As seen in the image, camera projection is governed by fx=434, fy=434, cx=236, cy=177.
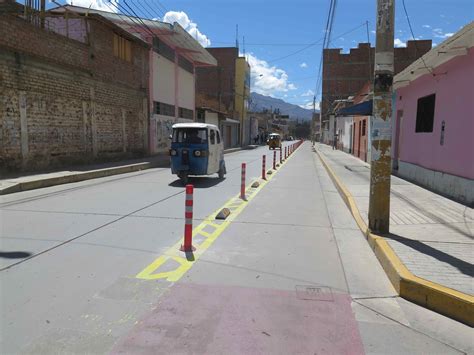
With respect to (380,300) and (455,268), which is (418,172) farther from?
(380,300)

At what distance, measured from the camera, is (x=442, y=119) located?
1179 centimetres

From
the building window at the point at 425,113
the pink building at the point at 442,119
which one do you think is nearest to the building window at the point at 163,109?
the pink building at the point at 442,119

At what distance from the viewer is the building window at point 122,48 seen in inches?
926

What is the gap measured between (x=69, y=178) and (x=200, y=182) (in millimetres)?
4552

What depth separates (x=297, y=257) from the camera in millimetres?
6277

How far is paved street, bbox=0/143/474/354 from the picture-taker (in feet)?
12.2

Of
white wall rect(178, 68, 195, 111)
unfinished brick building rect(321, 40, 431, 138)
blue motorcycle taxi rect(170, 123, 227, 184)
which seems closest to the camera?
blue motorcycle taxi rect(170, 123, 227, 184)

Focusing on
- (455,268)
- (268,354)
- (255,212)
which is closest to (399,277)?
(455,268)

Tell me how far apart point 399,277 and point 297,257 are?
1649mm

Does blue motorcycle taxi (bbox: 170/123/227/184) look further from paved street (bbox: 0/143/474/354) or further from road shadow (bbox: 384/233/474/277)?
road shadow (bbox: 384/233/474/277)

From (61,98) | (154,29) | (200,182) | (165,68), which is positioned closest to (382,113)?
(200,182)

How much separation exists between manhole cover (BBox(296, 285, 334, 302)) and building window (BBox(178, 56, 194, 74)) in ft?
107

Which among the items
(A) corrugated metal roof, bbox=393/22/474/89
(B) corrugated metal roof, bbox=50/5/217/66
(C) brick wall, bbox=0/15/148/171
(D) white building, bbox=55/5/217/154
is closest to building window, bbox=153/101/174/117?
(D) white building, bbox=55/5/217/154

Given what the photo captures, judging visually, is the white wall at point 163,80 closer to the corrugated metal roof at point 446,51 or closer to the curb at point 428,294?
the corrugated metal roof at point 446,51
